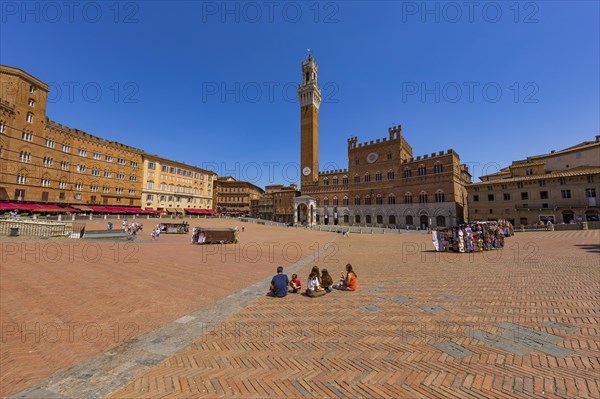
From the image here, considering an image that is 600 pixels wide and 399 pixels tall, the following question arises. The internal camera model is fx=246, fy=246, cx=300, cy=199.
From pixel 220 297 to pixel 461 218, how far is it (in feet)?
152

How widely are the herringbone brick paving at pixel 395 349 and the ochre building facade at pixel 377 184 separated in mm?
37626

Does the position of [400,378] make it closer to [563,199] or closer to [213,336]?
[213,336]

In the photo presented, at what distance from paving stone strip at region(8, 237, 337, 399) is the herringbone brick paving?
10.6 inches

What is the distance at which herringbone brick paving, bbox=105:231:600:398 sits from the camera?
11.0ft

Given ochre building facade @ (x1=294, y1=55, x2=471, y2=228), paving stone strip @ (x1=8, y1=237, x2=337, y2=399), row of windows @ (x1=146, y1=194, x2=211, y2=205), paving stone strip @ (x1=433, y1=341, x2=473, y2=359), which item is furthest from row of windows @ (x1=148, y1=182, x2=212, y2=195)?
paving stone strip @ (x1=433, y1=341, x2=473, y2=359)

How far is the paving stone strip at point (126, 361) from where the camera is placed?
11.2 feet

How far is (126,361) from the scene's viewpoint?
13.7ft

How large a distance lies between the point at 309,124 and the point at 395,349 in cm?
5879

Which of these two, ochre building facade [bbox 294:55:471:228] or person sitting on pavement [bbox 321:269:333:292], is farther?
ochre building facade [bbox 294:55:471:228]

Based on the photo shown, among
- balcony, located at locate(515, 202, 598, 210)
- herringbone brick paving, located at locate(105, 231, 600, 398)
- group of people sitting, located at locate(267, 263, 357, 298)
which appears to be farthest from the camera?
balcony, located at locate(515, 202, 598, 210)

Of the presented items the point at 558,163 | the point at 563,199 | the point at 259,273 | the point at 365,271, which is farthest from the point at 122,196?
the point at 558,163

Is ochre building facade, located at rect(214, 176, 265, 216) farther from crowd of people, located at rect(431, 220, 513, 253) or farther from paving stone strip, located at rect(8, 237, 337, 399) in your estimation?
paving stone strip, located at rect(8, 237, 337, 399)

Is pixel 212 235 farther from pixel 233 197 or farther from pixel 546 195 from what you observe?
pixel 233 197

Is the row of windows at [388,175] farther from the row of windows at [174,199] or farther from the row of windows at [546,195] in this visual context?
the row of windows at [174,199]
